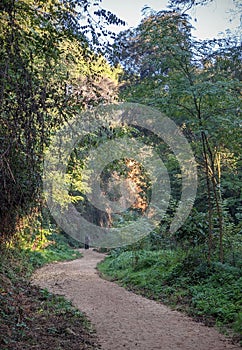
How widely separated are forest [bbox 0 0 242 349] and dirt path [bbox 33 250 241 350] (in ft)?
1.16

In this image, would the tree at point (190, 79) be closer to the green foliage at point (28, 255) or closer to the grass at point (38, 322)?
the grass at point (38, 322)

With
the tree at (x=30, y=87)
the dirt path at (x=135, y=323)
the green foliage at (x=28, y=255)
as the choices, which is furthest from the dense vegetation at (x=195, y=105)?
the green foliage at (x=28, y=255)

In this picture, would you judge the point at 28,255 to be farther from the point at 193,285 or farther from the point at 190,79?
the point at 190,79

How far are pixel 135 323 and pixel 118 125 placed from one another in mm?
3880

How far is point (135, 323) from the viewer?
6.47m

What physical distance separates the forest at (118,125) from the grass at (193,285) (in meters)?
0.03

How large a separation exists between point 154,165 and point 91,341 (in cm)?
963

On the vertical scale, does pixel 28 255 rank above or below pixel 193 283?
below

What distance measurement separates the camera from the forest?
14.4 feet

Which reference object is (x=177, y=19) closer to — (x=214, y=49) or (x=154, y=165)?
(x=214, y=49)

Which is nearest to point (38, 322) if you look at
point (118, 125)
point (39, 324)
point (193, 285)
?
point (39, 324)

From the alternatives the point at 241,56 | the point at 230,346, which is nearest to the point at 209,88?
the point at 241,56

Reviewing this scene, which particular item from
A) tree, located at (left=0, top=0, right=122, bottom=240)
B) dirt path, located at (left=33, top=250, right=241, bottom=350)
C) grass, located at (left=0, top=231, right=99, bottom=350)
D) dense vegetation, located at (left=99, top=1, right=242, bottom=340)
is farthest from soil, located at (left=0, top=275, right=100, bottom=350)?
dense vegetation, located at (left=99, top=1, right=242, bottom=340)

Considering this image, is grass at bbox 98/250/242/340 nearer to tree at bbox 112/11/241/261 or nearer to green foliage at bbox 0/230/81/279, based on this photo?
tree at bbox 112/11/241/261
